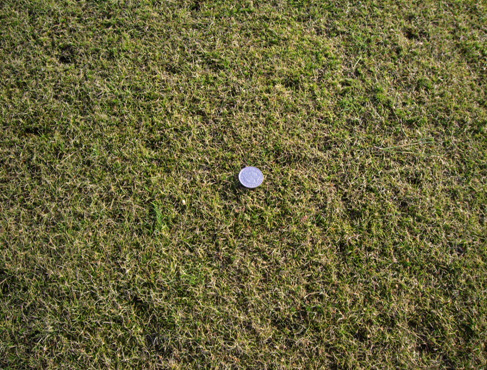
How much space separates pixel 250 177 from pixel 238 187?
0.37 feet

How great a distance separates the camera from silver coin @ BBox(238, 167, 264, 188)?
2582 mm

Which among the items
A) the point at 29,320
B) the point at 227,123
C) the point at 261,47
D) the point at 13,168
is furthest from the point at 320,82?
the point at 29,320

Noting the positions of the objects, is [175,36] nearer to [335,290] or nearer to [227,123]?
[227,123]

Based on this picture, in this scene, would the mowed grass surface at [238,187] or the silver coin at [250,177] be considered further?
the silver coin at [250,177]

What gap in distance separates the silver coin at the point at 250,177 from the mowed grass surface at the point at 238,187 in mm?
75

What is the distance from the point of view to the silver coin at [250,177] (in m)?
2.58

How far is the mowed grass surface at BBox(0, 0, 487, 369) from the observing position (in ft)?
7.32

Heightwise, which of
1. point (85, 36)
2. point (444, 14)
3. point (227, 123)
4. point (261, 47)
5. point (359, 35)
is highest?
point (444, 14)

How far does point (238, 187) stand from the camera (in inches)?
103

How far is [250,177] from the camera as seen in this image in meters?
2.60

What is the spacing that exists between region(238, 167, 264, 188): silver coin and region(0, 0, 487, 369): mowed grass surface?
8 centimetres

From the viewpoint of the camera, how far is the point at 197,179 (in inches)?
103

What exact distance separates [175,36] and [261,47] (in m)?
0.74

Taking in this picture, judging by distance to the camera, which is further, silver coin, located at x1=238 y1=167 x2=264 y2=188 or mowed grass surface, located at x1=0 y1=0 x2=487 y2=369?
silver coin, located at x1=238 y1=167 x2=264 y2=188
